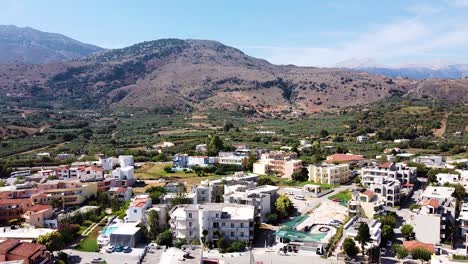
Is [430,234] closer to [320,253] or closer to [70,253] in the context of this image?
[320,253]

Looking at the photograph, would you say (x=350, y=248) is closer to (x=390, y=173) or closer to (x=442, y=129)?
(x=390, y=173)

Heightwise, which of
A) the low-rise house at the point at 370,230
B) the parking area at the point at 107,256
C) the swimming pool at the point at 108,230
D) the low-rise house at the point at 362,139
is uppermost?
the low-rise house at the point at 362,139

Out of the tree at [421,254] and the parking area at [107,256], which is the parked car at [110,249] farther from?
the tree at [421,254]

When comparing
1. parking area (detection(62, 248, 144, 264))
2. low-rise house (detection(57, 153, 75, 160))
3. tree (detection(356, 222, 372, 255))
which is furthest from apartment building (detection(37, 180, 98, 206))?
tree (detection(356, 222, 372, 255))

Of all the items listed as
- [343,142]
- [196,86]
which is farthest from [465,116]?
[196,86]

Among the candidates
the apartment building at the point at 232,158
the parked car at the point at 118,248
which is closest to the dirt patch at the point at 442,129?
the apartment building at the point at 232,158

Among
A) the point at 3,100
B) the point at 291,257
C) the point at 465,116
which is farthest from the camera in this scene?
the point at 3,100

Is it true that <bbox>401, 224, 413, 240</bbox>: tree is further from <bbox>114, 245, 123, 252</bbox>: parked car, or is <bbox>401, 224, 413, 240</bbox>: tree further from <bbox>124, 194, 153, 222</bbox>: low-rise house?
<bbox>114, 245, 123, 252</bbox>: parked car
